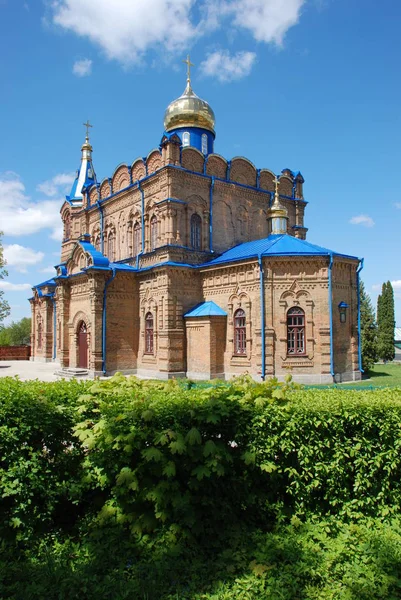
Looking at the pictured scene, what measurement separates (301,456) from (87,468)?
2.58 meters

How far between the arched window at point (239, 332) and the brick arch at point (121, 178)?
33.3 feet

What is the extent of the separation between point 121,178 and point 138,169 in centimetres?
185

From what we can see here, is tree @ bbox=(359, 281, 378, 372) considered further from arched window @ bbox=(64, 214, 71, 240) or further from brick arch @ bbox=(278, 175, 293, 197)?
arched window @ bbox=(64, 214, 71, 240)

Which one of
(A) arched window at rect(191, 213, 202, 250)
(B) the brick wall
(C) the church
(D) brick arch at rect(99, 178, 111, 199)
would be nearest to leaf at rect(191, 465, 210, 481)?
(C) the church

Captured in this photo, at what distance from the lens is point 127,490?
4.86 metres

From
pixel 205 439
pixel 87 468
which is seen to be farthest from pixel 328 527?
pixel 87 468

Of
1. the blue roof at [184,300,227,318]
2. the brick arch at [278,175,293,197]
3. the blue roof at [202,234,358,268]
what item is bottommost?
the blue roof at [184,300,227,318]

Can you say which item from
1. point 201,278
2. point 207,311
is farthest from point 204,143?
point 207,311

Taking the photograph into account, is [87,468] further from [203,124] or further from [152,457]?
[203,124]

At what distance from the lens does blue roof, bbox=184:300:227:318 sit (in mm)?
18438

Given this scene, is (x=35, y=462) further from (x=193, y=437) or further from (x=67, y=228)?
(x=67, y=228)

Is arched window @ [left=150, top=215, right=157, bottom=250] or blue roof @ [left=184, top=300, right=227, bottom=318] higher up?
arched window @ [left=150, top=215, right=157, bottom=250]

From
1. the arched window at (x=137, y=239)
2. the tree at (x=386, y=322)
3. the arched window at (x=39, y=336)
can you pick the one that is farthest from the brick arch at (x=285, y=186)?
the arched window at (x=39, y=336)

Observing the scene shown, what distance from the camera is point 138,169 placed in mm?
22594
